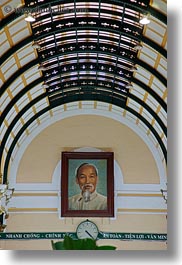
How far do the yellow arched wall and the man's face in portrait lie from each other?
0.33 m

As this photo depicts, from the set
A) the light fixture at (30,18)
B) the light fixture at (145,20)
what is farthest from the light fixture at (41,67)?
the light fixture at (145,20)

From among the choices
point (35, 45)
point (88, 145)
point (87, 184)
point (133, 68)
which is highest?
point (35, 45)

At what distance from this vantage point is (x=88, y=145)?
6.87m

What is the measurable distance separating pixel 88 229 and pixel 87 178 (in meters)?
0.67

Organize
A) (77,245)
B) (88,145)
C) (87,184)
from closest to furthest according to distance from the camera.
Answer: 1. (77,245)
2. (87,184)
3. (88,145)

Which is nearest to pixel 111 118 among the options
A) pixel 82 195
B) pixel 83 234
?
pixel 82 195

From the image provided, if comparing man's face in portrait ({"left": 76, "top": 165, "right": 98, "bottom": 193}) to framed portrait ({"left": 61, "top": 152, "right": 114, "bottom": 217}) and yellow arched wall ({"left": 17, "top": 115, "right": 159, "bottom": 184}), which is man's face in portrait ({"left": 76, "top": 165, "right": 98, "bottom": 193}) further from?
yellow arched wall ({"left": 17, "top": 115, "right": 159, "bottom": 184})

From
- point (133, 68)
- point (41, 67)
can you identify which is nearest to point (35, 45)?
point (41, 67)

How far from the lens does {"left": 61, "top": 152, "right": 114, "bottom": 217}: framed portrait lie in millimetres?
6645

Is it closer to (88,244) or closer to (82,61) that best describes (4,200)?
(88,244)

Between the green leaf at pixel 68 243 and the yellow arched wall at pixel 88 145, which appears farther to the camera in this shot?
the yellow arched wall at pixel 88 145

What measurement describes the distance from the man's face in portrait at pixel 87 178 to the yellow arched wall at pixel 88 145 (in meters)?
0.33

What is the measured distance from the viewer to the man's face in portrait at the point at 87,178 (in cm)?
672

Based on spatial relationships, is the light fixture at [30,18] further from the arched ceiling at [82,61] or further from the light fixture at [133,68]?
the light fixture at [133,68]
